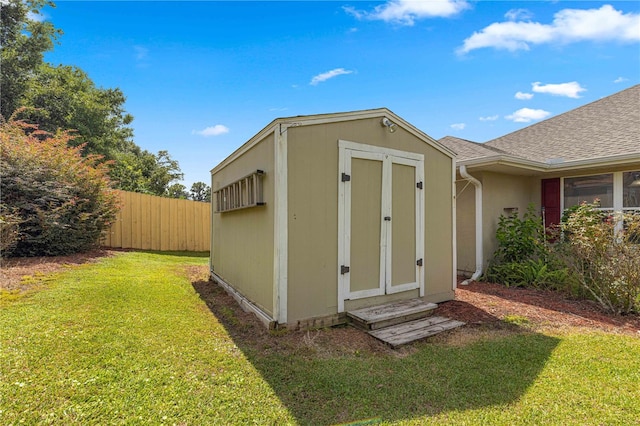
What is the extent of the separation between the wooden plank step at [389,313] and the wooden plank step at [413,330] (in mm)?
67

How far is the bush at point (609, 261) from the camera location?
13.5 ft

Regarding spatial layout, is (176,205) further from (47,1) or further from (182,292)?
(47,1)

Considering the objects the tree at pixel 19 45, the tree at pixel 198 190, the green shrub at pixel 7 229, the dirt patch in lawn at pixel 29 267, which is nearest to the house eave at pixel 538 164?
the dirt patch in lawn at pixel 29 267

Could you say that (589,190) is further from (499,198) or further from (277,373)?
(277,373)

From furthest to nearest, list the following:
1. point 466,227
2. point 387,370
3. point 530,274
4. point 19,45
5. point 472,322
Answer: point 19,45 < point 466,227 < point 530,274 < point 472,322 < point 387,370

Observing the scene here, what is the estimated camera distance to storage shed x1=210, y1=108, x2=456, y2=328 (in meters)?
3.45

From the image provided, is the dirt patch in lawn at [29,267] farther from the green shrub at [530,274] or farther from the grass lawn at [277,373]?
the green shrub at [530,274]

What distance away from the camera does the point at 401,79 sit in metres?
8.05

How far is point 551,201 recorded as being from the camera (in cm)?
675

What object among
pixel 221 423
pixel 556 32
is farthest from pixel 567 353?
pixel 556 32

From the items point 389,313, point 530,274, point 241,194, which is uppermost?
point 241,194

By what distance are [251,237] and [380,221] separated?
1.71 metres

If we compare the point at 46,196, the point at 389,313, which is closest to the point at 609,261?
the point at 389,313

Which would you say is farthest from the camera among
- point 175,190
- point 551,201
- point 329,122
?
point 175,190
